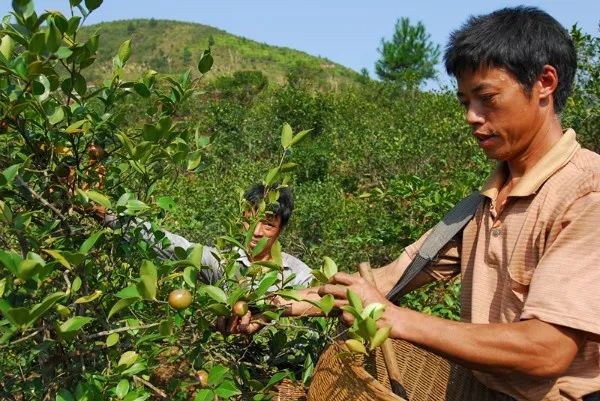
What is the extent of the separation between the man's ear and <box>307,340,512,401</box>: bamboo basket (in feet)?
2.29

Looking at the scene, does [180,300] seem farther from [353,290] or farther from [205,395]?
[353,290]

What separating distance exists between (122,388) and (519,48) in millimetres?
1060

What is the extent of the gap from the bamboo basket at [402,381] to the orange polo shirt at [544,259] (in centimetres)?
22

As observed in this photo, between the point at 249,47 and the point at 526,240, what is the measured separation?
52.5 metres

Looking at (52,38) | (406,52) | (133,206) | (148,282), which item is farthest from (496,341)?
(406,52)

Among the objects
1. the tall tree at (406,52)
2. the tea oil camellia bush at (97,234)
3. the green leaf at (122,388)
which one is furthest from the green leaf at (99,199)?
the tall tree at (406,52)

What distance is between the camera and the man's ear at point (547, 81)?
150 centimetres

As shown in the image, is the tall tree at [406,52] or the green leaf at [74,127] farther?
the tall tree at [406,52]

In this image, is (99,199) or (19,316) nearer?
(19,316)

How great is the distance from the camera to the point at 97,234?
1.26 m

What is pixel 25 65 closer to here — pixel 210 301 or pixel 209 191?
pixel 210 301

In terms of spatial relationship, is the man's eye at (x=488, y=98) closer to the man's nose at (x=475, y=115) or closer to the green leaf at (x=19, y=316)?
→ the man's nose at (x=475, y=115)

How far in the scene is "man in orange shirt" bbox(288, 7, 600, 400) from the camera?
1.29m

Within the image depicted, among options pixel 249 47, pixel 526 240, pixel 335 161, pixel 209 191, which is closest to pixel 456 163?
pixel 209 191
